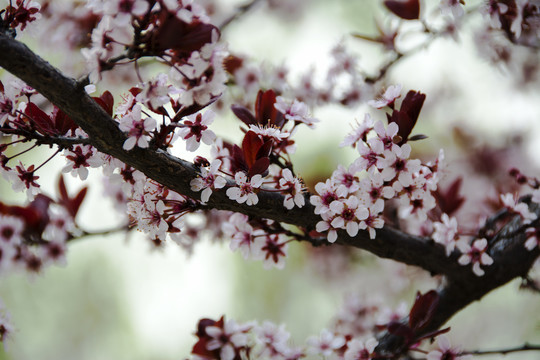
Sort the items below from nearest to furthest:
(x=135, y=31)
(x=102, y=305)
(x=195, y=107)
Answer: (x=135, y=31) < (x=195, y=107) < (x=102, y=305)

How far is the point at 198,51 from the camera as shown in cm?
92

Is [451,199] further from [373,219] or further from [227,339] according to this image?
[227,339]

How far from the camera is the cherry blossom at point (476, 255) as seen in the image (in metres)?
1.31

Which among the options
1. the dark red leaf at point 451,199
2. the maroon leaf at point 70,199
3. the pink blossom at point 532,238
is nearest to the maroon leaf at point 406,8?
the dark red leaf at point 451,199

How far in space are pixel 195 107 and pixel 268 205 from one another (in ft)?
0.90

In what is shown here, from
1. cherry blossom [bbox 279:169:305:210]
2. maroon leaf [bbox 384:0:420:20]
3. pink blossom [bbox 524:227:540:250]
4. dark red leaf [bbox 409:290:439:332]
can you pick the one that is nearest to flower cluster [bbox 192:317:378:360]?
dark red leaf [bbox 409:290:439:332]

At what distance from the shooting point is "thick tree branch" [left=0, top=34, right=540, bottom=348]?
947 millimetres

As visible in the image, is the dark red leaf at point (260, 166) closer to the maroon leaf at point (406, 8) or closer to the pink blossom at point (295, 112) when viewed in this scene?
the pink blossom at point (295, 112)

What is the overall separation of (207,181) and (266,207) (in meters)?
0.16

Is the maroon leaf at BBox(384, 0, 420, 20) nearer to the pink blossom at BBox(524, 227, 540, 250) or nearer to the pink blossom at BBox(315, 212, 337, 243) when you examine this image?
the pink blossom at BBox(524, 227, 540, 250)

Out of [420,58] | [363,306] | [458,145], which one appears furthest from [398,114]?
[420,58]

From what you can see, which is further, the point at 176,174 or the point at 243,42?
the point at 243,42

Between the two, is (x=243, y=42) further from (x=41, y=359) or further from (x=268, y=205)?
(x=268, y=205)

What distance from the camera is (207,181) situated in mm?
1057
